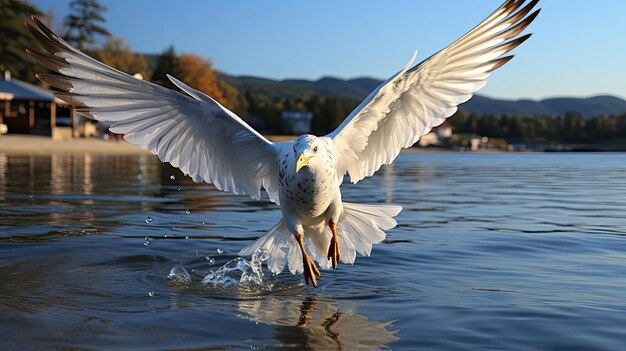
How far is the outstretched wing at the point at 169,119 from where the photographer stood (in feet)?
19.0

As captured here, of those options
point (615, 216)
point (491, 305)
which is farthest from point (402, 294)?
point (615, 216)

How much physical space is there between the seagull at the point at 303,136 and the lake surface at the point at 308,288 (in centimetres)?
46

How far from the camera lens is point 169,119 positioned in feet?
20.6

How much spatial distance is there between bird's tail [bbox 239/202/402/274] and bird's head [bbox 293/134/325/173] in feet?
3.90

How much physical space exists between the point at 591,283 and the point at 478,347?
92.9 inches

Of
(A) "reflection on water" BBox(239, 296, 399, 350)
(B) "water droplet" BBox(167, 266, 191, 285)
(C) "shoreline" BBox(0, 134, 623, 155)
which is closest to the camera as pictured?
(A) "reflection on water" BBox(239, 296, 399, 350)

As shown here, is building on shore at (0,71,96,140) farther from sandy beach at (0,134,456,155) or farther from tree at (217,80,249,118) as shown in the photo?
tree at (217,80,249,118)

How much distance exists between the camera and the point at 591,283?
593 cm

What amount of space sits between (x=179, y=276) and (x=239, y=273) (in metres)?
0.60

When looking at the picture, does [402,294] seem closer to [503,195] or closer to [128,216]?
[128,216]

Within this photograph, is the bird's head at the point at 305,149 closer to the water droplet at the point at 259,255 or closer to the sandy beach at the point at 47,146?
the water droplet at the point at 259,255

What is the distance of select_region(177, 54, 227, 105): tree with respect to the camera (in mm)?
74544

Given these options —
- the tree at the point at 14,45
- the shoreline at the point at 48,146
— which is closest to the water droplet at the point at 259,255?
the shoreline at the point at 48,146

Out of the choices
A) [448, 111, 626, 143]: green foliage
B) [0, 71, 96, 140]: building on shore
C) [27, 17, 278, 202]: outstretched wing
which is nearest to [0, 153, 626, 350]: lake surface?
[27, 17, 278, 202]: outstretched wing
